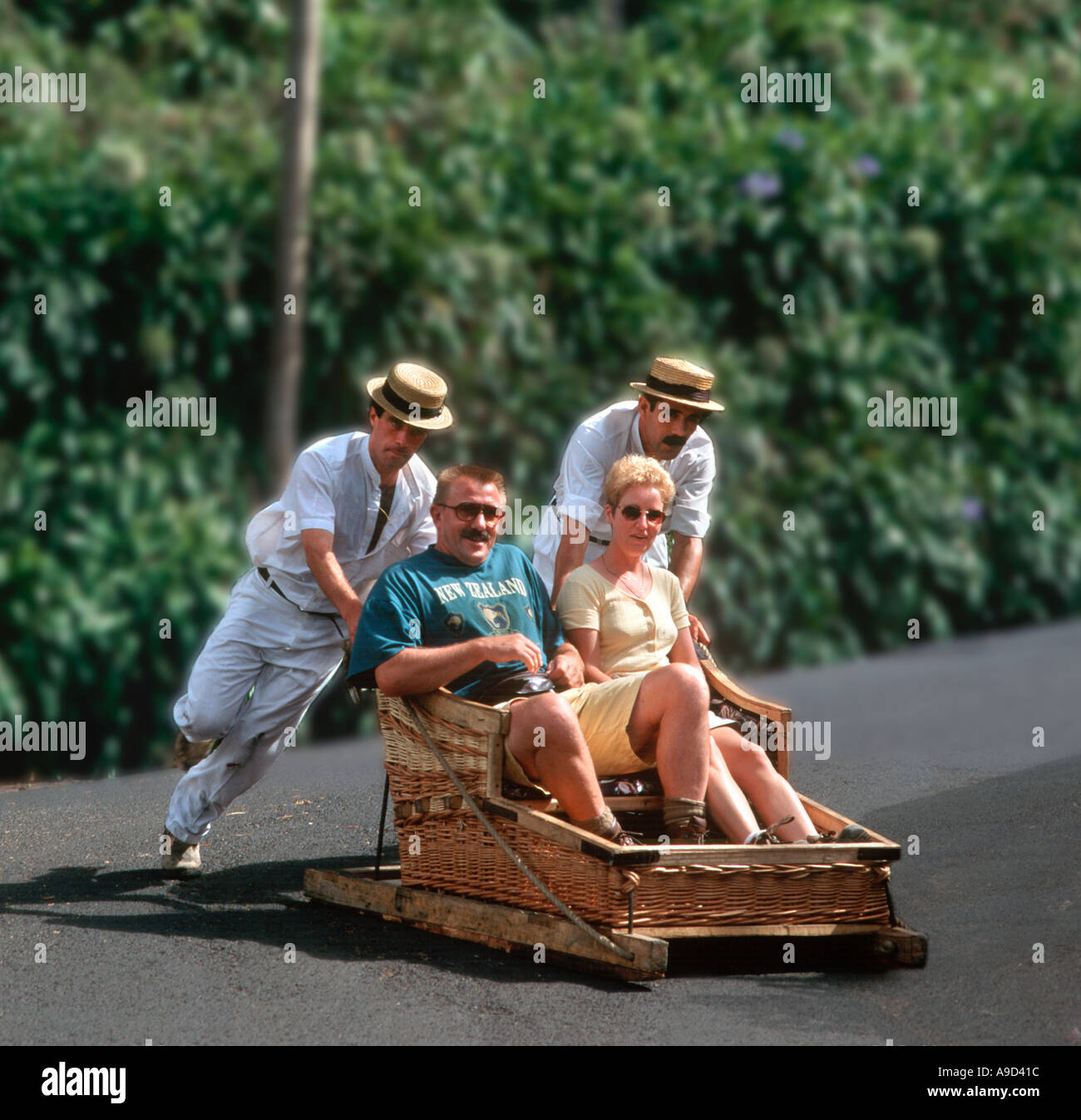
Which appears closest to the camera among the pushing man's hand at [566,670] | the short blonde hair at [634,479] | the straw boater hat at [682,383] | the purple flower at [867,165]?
the pushing man's hand at [566,670]

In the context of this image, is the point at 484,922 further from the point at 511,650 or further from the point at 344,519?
the point at 344,519

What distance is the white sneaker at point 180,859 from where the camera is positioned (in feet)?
19.1

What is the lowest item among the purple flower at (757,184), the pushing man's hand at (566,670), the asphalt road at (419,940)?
the asphalt road at (419,940)

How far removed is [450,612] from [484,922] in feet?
2.95

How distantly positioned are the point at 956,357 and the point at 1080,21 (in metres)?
5.79

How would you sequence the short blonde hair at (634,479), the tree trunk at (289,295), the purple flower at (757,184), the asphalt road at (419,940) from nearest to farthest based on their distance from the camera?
1. the asphalt road at (419,940)
2. the short blonde hair at (634,479)
3. the tree trunk at (289,295)
4. the purple flower at (757,184)

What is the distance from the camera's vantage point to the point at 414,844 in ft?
17.3

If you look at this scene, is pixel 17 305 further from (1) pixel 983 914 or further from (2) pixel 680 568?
(1) pixel 983 914

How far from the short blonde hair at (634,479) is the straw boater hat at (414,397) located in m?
0.56

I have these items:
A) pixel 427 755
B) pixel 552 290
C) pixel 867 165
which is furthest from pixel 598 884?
pixel 867 165

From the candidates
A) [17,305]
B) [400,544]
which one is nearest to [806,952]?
[400,544]

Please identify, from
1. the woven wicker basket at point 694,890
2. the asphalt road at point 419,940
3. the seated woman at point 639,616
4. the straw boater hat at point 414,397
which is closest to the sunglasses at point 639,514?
the seated woman at point 639,616

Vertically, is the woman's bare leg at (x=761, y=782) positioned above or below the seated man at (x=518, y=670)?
below

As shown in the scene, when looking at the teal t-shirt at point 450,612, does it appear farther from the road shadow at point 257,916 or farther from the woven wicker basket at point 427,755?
the road shadow at point 257,916
